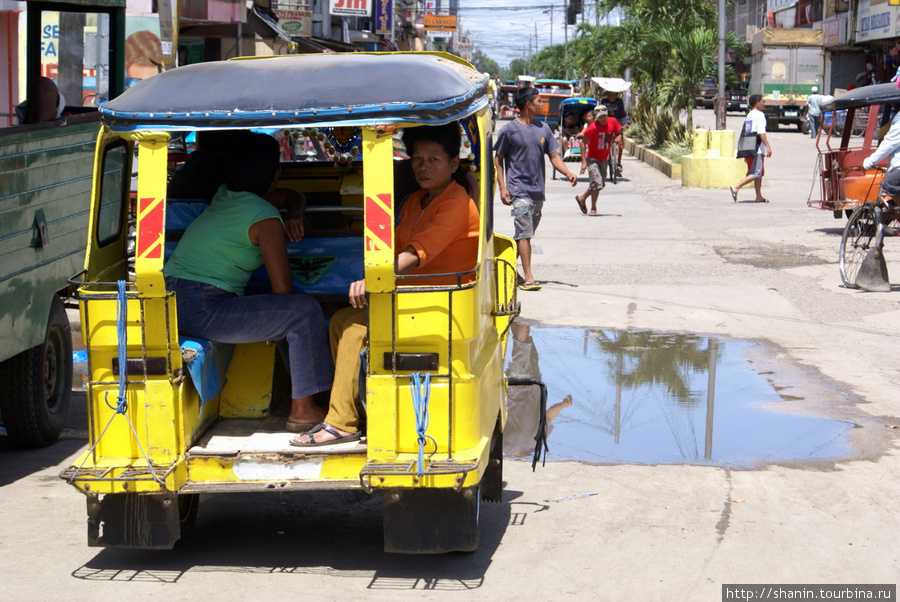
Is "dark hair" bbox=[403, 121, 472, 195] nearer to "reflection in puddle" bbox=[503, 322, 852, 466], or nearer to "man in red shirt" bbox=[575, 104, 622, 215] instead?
"reflection in puddle" bbox=[503, 322, 852, 466]

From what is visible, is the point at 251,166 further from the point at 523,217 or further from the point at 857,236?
the point at 857,236

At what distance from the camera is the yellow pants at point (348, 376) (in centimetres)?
469

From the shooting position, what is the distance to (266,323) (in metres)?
Answer: 4.77

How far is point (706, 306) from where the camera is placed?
34.6 ft

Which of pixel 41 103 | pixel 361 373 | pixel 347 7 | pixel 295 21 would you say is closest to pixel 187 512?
pixel 361 373

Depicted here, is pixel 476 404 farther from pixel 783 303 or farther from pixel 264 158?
pixel 783 303

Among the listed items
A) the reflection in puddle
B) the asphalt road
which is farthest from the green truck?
the reflection in puddle

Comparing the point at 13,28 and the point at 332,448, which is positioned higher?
the point at 13,28

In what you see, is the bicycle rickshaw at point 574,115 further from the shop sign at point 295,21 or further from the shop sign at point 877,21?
the shop sign at point 877,21

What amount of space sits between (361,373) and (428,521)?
2.26 feet

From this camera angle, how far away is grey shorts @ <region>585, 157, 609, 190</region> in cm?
1747

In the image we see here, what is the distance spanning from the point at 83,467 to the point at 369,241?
146 cm

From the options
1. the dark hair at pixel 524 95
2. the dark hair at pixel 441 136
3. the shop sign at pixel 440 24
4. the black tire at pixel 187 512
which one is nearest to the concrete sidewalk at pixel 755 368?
the black tire at pixel 187 512

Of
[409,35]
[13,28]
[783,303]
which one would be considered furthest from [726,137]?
[409,35]
